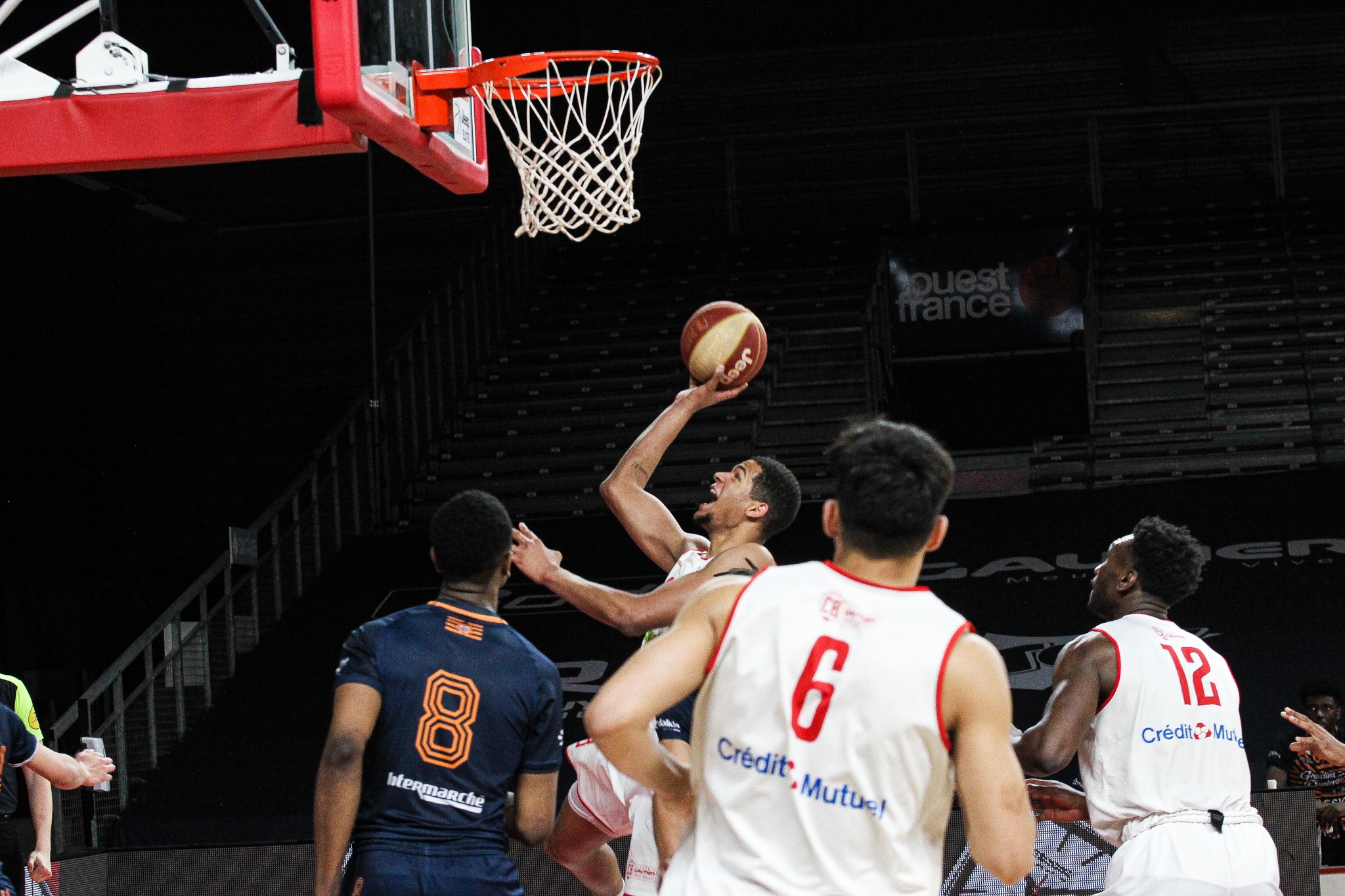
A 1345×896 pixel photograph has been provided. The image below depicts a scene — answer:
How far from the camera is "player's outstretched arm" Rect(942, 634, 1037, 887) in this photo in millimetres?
2814

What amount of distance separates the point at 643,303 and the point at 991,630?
7317 millimetres

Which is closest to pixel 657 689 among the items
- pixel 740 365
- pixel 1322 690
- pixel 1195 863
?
pixel 1195 863

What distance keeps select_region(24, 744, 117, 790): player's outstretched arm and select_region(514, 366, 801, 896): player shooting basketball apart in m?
1.58

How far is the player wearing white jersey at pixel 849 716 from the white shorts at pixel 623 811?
7.75ft

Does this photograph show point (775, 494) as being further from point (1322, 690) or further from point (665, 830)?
point (1322, 690)

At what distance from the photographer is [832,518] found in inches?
121

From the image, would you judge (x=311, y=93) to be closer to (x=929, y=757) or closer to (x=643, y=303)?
(x=929, y=757)

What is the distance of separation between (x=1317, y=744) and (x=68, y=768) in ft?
14.1

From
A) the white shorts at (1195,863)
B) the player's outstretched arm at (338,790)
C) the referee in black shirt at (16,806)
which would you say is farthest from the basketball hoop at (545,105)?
the white shorts at (1195,863)

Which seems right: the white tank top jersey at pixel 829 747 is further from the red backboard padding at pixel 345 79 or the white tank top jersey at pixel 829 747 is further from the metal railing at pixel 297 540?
the metal railing at pixel 297 540

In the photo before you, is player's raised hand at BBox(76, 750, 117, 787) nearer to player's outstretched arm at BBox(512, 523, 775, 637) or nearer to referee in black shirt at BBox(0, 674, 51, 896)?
referee in black shirt at BBox(0, 674, 51, 896)

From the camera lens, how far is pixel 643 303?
1775 centimetres

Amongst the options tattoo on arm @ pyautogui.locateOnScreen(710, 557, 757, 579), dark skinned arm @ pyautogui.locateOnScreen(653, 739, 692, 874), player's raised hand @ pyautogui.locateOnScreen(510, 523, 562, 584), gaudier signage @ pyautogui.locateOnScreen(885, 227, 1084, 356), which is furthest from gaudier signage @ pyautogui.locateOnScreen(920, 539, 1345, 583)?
player's raised hand @ pyautogui.locateOnScreen(510, 523, 562, 584)

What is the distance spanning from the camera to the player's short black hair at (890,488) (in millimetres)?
2904
